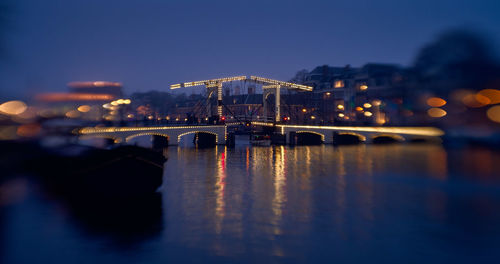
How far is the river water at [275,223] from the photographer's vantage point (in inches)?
468

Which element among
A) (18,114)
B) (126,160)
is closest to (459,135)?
(126,160)

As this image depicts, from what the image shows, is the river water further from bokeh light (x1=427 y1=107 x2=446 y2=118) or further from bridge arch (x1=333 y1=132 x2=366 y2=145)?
bridge arch (x1=333 y1=132 x2=366 y2=145)

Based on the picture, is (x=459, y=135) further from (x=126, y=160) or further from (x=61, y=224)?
(x=61, y=224)

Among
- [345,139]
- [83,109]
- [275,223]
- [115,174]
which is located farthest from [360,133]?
[115,174]

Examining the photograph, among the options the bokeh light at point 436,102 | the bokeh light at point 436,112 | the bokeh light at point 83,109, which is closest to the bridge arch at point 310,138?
the bokeh light at point 436,112

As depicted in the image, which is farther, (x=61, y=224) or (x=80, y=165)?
(x=80, y=165)

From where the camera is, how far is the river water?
11.9m

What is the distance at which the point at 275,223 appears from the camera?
49.9 feet

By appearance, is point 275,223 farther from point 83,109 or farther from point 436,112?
point 83,109

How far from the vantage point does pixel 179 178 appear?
91.2 feet

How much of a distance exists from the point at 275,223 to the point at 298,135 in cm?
6206

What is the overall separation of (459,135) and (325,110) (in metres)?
49.6

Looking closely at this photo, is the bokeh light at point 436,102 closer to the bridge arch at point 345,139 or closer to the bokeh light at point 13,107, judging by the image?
the bridge arch at point 345,139

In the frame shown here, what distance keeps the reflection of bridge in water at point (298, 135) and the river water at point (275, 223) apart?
1958 cm
